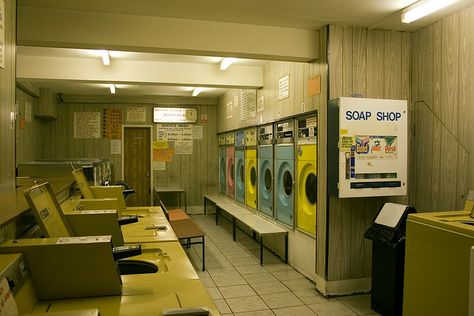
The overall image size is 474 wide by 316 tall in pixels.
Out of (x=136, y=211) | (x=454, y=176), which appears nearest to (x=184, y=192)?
(x=136, y=211)

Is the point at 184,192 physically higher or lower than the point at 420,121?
lower

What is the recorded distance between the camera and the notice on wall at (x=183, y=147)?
897 centimetres

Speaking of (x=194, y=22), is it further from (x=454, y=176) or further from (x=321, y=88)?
(x=454, y=176)

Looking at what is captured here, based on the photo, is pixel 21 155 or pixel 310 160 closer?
pixel 310 160

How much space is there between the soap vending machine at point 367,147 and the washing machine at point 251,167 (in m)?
2.64

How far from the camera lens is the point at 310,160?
420cm

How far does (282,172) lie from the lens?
5.09m

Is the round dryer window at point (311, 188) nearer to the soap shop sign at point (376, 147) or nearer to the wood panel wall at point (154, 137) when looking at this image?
the soap shop sign at point (376, 147)

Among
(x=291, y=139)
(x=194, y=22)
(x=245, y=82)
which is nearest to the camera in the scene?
(x=194, y=22)

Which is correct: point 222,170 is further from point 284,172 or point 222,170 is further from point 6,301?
point 6,301

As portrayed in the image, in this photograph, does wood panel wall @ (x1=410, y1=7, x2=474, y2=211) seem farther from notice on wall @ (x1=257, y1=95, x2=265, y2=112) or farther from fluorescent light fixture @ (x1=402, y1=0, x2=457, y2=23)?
notice on wall @ (x1=257, y1=95, x2=265, y2=112)

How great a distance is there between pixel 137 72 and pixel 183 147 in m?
3.71

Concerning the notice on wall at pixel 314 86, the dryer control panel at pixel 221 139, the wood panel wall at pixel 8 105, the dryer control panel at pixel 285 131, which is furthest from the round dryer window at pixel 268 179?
the wood panel wall at pixel 8 105

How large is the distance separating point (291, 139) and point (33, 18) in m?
3.01
